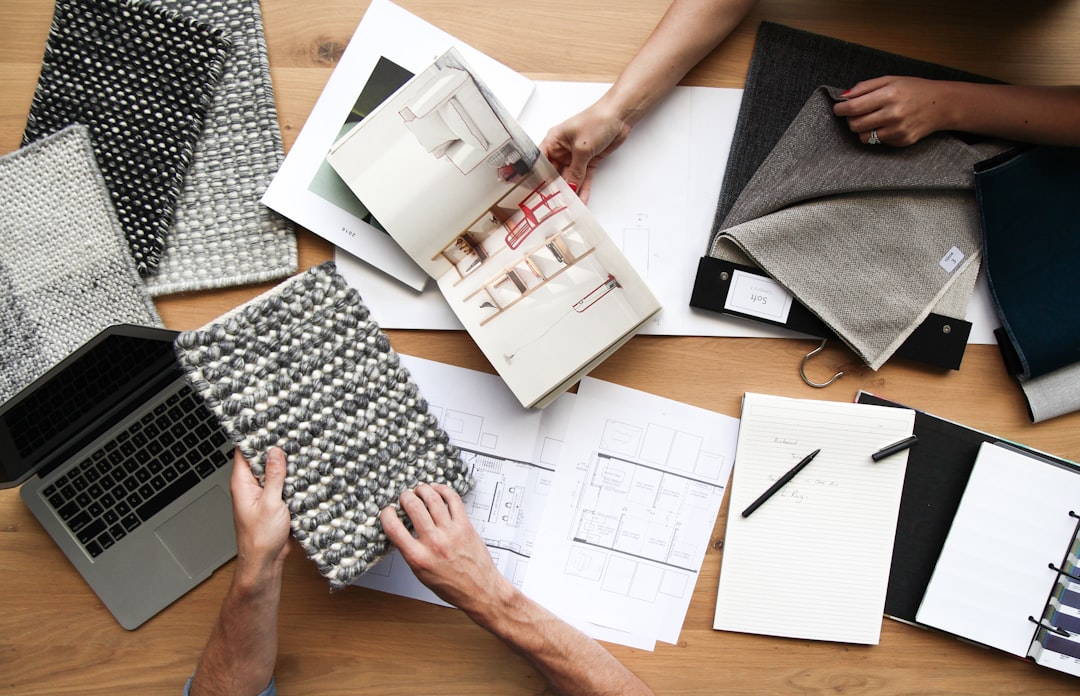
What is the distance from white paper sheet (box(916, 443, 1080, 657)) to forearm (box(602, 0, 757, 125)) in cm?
60

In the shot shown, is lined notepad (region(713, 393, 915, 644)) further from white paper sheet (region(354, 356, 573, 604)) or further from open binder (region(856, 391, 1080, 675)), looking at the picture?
white paper sheet (region(354, 356, 573, 604))

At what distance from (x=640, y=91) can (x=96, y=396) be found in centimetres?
68

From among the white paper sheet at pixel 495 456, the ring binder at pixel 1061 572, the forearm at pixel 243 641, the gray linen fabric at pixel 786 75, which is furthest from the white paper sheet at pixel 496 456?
the ring binder at pixel 1061 572

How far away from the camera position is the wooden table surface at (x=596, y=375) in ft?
2.63

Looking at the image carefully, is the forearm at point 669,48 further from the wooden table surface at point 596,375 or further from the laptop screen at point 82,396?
the laptop screen at point 82,396

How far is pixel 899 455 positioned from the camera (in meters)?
0.83

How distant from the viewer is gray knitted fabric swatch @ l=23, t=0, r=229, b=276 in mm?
778

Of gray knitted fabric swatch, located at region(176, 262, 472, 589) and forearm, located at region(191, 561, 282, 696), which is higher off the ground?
gray knitted fabric swatch, located at region(176, 262, 472, 589)

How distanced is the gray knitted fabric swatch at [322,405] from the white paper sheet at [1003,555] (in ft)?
2.07

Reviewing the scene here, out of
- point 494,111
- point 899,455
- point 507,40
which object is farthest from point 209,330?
point 899,455

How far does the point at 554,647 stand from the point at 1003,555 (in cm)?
55

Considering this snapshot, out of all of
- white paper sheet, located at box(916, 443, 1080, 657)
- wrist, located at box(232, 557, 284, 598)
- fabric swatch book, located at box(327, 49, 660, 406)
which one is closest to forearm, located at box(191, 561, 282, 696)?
wrist, located at box(232, 557, 284, 598)

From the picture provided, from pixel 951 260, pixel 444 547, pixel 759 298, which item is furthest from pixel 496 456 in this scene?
pixel 951 260

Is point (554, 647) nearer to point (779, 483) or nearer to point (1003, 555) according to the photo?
point (779, 483)
